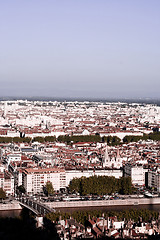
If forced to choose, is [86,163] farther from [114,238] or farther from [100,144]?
[114,238]

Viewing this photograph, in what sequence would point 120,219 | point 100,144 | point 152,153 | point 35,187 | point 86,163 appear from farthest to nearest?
point 100,144, point 152,153, point 86,163, point 35,187, point 120,219

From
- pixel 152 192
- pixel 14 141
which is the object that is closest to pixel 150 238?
pixel 152 192

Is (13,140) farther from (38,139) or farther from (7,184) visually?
(7,184)

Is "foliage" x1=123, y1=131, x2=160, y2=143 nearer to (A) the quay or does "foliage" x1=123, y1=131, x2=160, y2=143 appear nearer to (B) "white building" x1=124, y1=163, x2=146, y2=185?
(B) "white building" x1=124, y1=163, x2=146, y2=185

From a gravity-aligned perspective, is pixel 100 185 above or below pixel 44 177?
below

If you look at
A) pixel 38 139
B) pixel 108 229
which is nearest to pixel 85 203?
pixel 108 229
